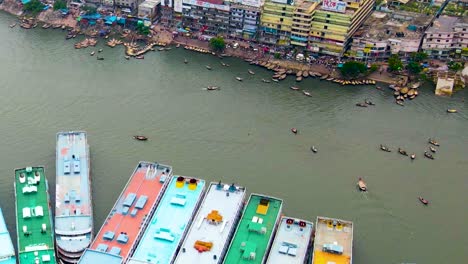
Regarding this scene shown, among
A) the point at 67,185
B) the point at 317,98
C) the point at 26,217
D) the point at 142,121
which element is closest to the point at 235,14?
the point at 317,98

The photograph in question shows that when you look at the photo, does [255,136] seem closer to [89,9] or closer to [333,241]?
[333,241]

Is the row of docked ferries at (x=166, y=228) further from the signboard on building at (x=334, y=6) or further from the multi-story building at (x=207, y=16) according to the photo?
the signboard on building at (x=334, y=6)

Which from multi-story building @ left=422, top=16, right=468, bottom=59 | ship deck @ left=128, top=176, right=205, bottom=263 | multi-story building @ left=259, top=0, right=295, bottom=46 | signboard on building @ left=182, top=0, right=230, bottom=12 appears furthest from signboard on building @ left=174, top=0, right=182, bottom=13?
ship deck @ left=128, top=176, right=205, bottom=263

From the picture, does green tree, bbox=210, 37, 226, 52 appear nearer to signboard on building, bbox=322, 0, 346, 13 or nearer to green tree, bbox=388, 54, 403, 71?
signboard on building, bbox=322, 0, 346, 13

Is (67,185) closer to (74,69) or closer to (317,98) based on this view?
(74,69)

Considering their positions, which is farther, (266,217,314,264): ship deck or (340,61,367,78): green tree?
(340,61,367,78): green tree

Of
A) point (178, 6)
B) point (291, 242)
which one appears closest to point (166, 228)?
point (291, 242)
